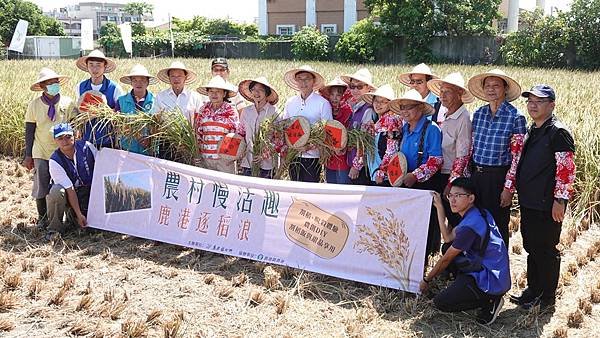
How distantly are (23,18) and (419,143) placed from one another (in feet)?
151

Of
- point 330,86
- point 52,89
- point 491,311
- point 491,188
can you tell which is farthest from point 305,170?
point 52,89

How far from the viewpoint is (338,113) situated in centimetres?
519

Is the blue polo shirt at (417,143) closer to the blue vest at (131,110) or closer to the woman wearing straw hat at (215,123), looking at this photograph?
the woman wearing straw hat at (215,123)

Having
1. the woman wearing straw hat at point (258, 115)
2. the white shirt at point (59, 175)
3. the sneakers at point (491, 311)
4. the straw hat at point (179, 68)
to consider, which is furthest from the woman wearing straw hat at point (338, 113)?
the white shirt at point (59, 175)

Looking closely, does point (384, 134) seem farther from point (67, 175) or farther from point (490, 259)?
point (67, 175)

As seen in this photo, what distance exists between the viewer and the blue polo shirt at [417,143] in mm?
4246

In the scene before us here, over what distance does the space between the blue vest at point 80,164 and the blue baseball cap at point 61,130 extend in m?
0.20

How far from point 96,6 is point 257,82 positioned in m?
141

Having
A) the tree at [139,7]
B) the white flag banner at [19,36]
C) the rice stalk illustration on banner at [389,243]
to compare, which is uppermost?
the tree at [139,7]

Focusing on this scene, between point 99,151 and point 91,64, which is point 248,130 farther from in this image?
point 91,64

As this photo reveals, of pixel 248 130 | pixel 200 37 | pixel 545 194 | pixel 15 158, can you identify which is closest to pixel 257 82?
pixel 248 130

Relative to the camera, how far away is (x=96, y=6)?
13412cm

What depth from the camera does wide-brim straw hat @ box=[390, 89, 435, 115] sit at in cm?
421

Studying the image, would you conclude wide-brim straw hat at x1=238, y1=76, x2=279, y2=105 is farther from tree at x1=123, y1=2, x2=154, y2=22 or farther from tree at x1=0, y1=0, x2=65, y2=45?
tree at x1=123, y1=2, x2=154, y2=22
